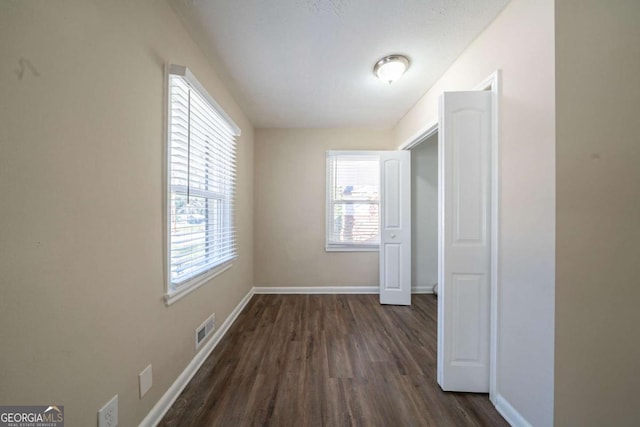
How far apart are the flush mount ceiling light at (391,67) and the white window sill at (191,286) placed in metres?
2.35

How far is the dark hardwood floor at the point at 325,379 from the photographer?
4.53 feet

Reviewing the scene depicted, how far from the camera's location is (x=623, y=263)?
3.66 ft

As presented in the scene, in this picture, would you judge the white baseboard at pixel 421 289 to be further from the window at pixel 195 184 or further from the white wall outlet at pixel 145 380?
the white wall outlet at pixel 145 380

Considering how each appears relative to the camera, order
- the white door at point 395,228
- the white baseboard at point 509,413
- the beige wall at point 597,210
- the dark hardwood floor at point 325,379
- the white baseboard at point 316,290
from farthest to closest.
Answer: the white baseboard at point 316,290
the white door at point 395,228
the dark hardwood floor at point 325,379
the white baseboard at point 509,413
the beige wall at point 597,210

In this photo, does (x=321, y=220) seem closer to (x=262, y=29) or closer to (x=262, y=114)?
(x=262, y=114)

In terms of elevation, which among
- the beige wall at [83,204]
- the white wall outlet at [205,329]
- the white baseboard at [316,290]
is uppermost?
the beige wall at [83,204]

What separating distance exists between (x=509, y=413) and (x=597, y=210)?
1.27 m

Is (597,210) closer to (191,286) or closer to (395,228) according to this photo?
(395,228)

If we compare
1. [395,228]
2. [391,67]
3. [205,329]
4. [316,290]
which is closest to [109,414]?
[205,329]

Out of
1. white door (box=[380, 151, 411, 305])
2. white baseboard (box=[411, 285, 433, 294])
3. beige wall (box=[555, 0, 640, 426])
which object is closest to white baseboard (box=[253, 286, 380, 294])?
white door (box=[380, 151, 411, 305])

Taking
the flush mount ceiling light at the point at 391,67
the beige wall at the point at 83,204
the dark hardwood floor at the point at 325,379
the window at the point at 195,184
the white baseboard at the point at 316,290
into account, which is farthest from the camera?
the white baseboard at the point at 316,290

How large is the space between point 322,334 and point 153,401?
143cm

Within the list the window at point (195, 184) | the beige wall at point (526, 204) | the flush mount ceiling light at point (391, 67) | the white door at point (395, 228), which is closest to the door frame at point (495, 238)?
the beige wall at point (526, 204)

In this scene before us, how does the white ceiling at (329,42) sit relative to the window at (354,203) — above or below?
above
